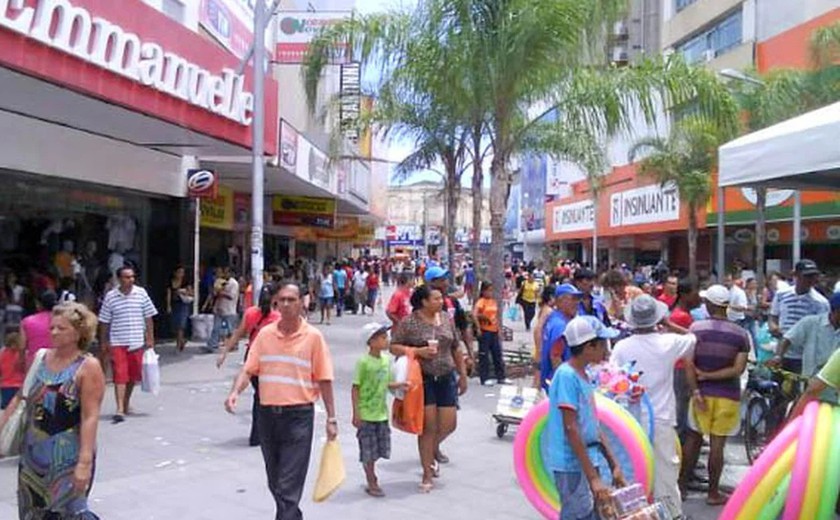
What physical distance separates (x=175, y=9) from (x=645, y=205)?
73.3 ft

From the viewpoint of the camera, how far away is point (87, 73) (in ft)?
33.2

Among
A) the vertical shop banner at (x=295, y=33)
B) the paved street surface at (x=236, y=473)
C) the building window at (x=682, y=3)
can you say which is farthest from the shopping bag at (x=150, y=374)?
the building window at (x=682, y=3)

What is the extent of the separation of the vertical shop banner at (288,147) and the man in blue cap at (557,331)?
1028cm

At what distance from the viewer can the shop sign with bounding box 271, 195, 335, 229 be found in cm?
2545

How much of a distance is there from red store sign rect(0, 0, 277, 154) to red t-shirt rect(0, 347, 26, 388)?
8.69 ft

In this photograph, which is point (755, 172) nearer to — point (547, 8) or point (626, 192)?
point (547, 8)

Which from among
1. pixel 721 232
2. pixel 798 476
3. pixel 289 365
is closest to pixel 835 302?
pixel 798 476

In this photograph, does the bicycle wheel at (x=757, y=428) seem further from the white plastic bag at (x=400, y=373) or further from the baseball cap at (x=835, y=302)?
the white plastic bag at (x=400, y=373)

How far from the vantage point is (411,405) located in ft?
24.4

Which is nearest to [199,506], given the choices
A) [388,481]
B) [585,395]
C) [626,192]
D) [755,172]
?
[388,481]

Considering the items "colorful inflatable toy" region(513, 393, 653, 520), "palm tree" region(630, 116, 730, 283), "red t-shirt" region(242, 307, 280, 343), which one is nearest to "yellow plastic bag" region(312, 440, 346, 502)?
"colorful inflatable toy" region(513, 393, 653, 520)

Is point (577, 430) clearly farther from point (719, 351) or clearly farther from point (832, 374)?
point (719, 351)

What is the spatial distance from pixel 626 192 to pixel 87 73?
2983 cm

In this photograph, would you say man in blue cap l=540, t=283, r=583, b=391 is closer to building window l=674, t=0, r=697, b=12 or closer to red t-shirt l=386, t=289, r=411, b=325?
A: red t-shirt l=386, t=289, r=411, b=325
